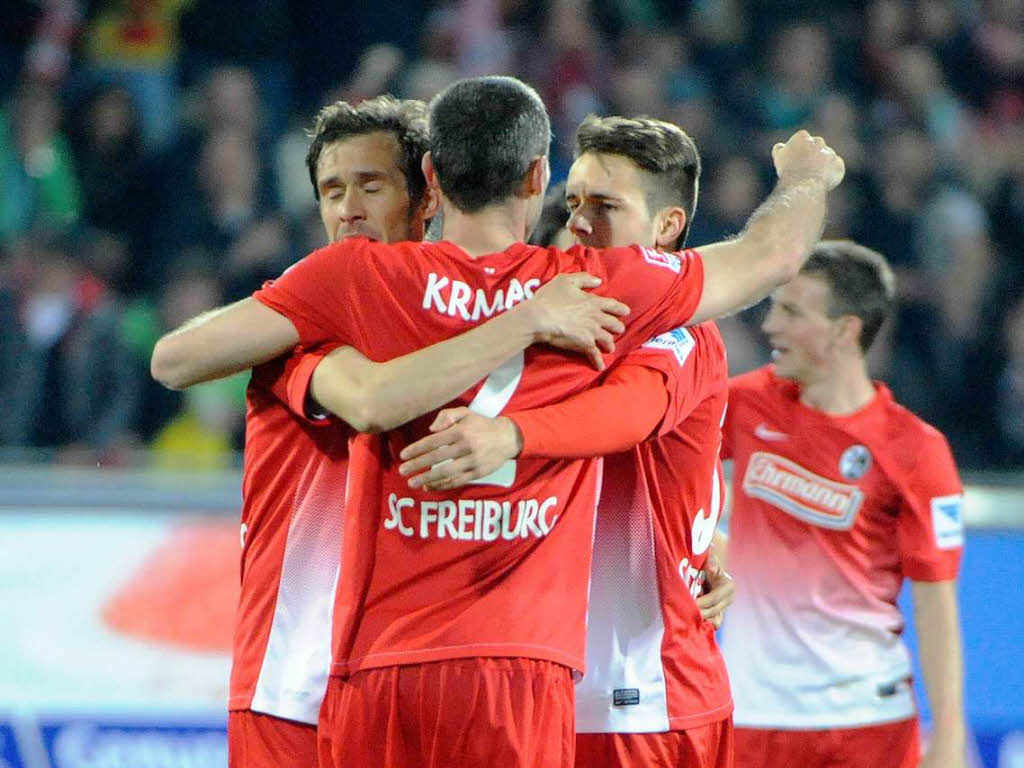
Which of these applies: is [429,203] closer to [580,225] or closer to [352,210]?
[352,210]

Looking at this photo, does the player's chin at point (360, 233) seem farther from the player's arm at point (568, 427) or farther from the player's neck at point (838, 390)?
the player's neck at point (838, 390)

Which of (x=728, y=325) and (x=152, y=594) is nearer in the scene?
(x=152, y=594)

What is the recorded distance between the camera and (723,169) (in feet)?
27.1

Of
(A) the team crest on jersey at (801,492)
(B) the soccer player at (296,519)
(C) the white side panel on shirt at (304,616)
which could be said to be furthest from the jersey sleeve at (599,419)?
(A) the team crest on jersey at (801,492)

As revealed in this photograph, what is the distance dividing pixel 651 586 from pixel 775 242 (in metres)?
0.75

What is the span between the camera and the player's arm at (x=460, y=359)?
267cm

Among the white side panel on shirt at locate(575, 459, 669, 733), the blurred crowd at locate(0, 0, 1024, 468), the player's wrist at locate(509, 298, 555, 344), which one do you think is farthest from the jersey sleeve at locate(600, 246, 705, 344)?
the blurred crowd at locate(0, 0, 1024, 468)

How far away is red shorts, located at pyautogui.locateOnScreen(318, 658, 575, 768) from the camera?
8.82ft

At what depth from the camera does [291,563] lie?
3096 millimetres

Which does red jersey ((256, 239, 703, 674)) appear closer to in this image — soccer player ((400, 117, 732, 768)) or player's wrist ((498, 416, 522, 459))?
player's wrist ((498, 416, 522, 459))

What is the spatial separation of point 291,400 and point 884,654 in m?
2.19

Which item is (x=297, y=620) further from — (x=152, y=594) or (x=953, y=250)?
(x=953, y=250)

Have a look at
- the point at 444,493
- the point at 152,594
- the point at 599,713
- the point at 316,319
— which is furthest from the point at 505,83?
the point at 152,594

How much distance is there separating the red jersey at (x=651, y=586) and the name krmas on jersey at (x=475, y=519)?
0.46 meters
